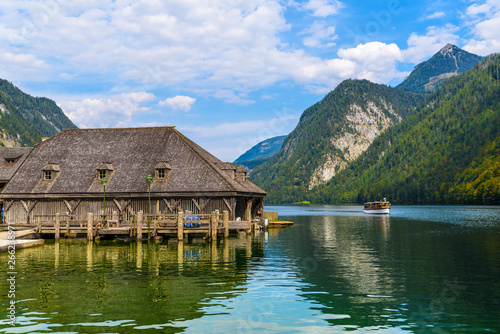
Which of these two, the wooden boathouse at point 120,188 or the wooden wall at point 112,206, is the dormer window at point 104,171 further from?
the wooden wall at point 112,206

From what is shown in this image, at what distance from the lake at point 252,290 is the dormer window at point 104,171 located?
13.6 metres

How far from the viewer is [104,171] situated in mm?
48906

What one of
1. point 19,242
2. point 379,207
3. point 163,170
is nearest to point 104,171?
point 163,170

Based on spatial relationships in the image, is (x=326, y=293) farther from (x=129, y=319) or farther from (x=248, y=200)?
(x=248, y=200)

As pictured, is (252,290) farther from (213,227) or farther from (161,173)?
(161,173)

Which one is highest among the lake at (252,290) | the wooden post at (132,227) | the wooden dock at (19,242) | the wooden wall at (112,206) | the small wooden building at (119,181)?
the small wooden building at (119,181)

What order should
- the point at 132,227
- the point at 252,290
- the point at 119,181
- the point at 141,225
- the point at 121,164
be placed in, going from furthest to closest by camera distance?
1. the point at 121,164
2. the point at 119,181
3. the point at 132,227
4. the point at 141,225
5. the point at 252,290

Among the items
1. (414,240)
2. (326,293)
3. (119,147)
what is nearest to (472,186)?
(414,240)

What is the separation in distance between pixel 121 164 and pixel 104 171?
6.69 feet

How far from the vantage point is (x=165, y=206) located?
46656mm

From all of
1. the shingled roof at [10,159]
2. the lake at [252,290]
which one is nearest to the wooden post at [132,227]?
the lake at [252,290]

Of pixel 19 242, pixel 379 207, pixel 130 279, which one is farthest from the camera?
pixel 379 207

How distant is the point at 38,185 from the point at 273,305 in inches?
1517

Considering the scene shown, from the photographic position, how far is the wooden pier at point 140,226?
4144cm
